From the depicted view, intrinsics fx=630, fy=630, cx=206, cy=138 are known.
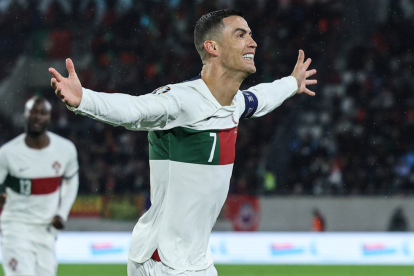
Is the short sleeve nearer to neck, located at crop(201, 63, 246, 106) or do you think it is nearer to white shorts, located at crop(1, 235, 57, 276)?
white shorts, located at crop(1, 235, 57, 276)

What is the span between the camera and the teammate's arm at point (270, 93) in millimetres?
3779

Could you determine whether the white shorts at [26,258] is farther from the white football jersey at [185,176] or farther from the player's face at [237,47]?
the player's face at [237,47]

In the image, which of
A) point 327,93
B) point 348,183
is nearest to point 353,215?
point 348,183

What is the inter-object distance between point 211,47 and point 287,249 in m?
6.73

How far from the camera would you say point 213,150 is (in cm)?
312

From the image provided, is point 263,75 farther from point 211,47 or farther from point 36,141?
point 211,47

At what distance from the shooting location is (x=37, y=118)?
5.45 m

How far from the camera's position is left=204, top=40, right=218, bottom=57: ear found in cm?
333

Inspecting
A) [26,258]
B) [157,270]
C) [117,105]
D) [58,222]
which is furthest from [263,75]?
[117,105]

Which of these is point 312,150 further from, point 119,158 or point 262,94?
point 262,94

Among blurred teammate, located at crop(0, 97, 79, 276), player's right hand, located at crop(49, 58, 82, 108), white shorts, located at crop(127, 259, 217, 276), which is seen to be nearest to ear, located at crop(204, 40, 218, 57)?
player's right hand, located at crop(49, 58, 82, 108)

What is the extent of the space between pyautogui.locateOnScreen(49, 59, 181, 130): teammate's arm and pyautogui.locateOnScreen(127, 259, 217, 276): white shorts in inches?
26.5

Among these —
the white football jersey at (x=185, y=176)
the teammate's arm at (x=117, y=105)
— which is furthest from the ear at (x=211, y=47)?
the teammate's arm at (x=117, y=105)

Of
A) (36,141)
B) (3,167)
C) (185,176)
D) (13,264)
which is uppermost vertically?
(36,141)
